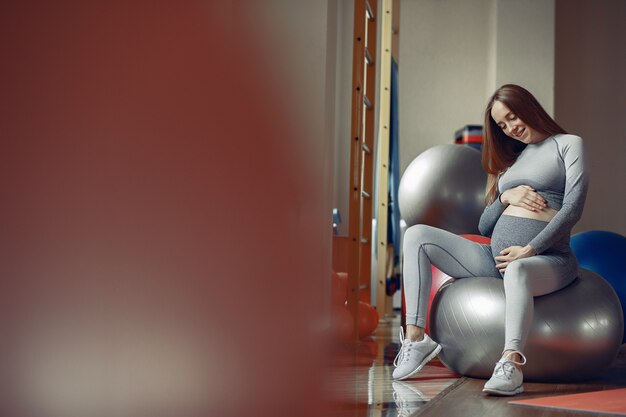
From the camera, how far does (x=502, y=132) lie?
199 centimetres

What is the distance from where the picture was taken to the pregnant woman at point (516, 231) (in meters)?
1.69

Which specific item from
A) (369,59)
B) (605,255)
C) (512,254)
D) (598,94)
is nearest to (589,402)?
(512,254)

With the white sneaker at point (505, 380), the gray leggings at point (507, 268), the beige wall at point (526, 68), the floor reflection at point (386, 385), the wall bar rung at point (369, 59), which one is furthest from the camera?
the beige wall at point (526, 68)

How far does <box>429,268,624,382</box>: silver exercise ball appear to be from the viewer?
171cm

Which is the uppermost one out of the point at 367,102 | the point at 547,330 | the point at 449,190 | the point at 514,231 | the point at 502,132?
the point at 367,102

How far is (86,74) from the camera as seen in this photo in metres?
0.18

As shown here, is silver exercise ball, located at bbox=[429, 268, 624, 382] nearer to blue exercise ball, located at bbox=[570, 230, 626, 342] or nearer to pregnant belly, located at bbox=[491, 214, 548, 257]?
pregnant belly, located at bbox=[491, 214, 548, 257]

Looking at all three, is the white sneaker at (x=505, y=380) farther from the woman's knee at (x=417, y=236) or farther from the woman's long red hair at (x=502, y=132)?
the woman's long red hair at (x=502, y=132)

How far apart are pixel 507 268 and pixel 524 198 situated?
0.23 meters

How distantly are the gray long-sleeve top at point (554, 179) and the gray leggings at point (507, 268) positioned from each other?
0.19 feet

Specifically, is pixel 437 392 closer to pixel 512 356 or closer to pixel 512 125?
pixel 512 356

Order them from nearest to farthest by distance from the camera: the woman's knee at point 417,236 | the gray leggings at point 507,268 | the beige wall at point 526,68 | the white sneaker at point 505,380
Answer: the white sneaker at point 505,380, the gray leggings at point 507,268, the woman's knee at point 417,236, the beige wall at point 526,68

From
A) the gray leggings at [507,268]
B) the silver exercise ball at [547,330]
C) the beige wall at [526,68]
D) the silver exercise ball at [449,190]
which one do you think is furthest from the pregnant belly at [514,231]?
the beige wall at [526,68]

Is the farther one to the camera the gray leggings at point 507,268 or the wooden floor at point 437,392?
the gray leggings at point 507,268
